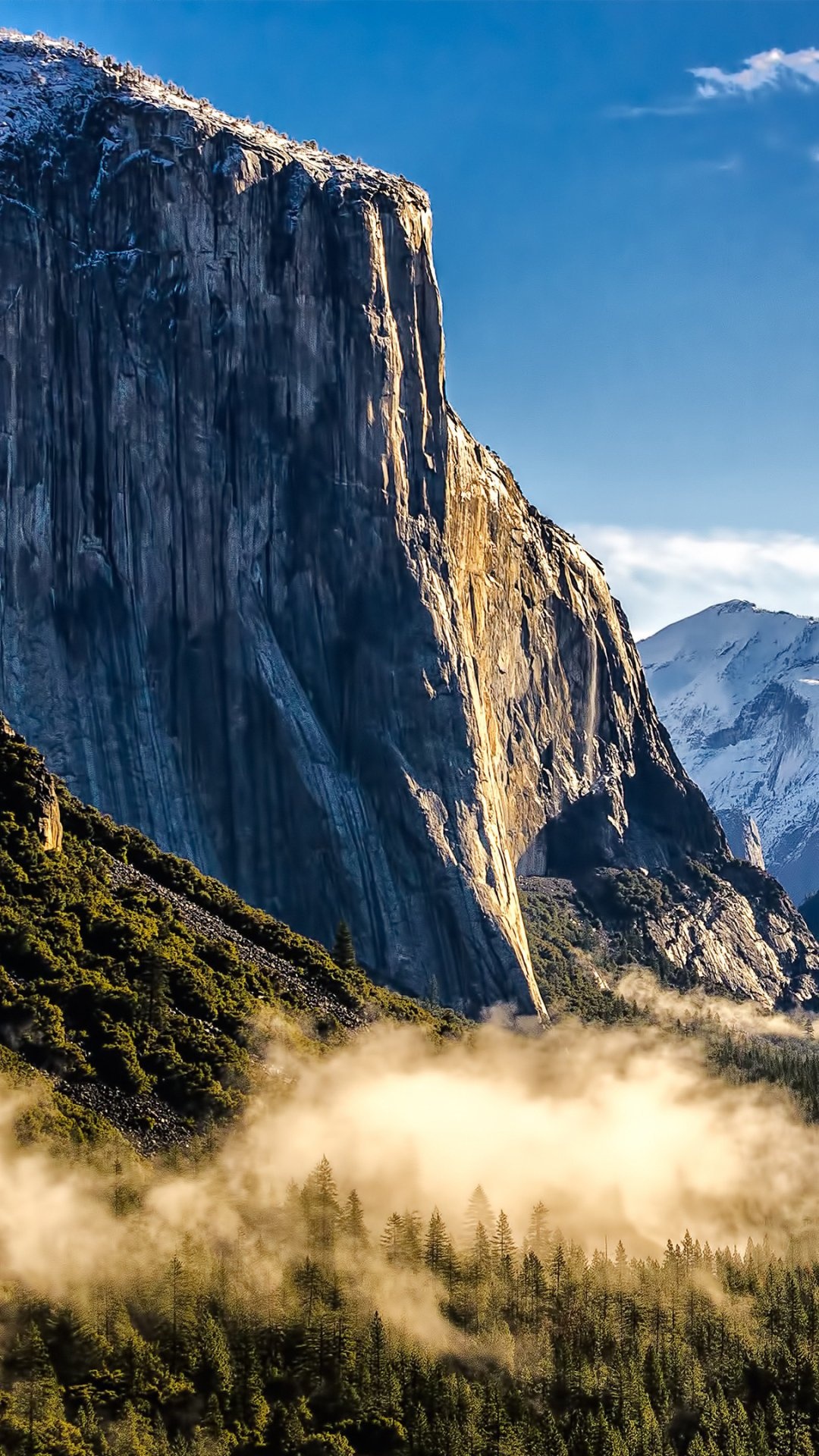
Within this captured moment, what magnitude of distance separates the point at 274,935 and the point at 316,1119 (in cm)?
3229

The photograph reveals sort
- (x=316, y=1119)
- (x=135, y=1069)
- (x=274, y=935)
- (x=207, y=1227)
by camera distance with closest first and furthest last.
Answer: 1. (x=207, y=1227)
2. (x=135, y=1069)
3. (x=316, y=1119)
4. (x=274, y=935)

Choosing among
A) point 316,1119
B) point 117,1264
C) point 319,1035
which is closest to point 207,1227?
point 117,1264

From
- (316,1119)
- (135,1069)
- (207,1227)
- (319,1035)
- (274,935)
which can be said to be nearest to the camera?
(207,1227)

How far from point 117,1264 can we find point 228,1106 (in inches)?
854

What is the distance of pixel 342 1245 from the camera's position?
468 ft

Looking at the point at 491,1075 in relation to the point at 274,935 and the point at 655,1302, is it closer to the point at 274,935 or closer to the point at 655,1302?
the point at 274,935

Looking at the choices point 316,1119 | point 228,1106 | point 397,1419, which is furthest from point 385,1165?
point 397,1419

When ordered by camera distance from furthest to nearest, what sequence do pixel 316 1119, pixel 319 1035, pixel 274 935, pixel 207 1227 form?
pixel 274 935, pixel 319 1035, pixel 316 1119, pixel 207 1227

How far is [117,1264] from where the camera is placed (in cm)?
12725

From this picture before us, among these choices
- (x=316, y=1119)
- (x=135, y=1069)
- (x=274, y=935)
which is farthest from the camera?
(x=274, y=935)

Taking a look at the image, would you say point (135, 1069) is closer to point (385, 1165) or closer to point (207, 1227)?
point (207, 1227)

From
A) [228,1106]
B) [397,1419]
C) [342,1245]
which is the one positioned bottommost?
[397,1419]

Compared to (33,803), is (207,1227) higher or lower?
lower

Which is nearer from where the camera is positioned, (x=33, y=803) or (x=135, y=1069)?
(x=135, y=1069)
